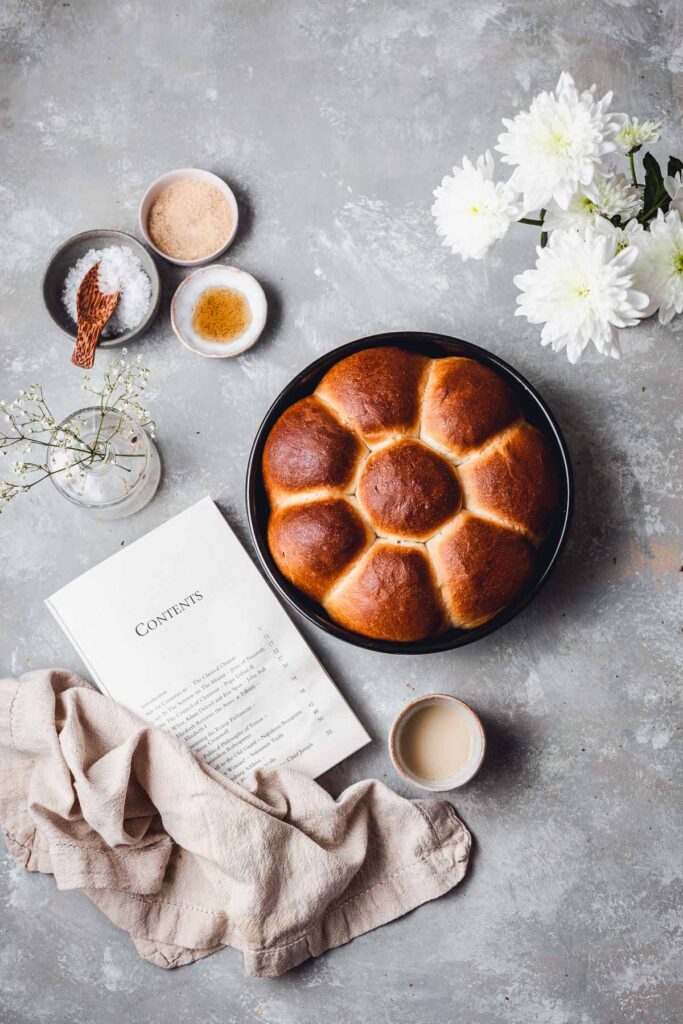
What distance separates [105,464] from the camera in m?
1.66

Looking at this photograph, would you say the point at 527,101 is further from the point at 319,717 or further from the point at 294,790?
the point at 294,790

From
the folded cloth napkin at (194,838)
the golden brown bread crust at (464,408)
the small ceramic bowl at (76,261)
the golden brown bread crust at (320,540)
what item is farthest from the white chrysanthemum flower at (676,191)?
the folded cloth napkin at (194,838)

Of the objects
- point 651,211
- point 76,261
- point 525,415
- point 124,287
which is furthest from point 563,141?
point 76,261

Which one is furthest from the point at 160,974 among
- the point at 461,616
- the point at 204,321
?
the point at 204,321

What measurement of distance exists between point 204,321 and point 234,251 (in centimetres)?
17

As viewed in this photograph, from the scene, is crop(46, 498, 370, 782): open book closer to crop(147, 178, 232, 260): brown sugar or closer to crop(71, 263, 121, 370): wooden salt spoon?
crop(71, 263, 121, 370): wooden salt spoon

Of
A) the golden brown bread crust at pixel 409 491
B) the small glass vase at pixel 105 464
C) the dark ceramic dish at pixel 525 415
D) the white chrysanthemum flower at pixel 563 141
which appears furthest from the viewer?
the small glass vase at pixel 105 464

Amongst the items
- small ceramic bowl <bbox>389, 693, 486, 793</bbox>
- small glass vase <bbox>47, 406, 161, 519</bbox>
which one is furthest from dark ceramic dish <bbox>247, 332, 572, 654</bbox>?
small glass vase <bbox>47, 406, 161, 519</bbox>

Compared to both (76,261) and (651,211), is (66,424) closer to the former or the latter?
(76,261)

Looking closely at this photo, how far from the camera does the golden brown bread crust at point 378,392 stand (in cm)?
143

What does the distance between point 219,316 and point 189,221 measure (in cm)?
21

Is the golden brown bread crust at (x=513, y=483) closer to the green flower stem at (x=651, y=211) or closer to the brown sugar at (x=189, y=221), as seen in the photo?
the green flower stem at (x=651, y=211)

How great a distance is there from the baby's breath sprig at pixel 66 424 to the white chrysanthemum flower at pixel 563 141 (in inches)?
35.4

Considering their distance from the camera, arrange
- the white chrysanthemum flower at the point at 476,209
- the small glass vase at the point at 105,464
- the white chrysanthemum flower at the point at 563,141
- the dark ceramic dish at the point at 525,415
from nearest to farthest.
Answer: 1. the white chrysanthemum flower at the point at 563,141
2. the white chrysanthemum flower at the point at 476,209
3. the dark ceramic dish at the point at 525,415
4. the small glass vase at the point at 105,464
